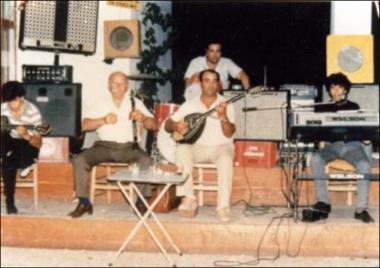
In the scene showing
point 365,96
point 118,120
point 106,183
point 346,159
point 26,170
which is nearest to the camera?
point 346,159

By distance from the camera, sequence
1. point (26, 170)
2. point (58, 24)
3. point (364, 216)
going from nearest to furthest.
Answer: point (364, 216)
point (26, 170)
point (58, 24)

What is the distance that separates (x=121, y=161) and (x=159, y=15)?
2.57m

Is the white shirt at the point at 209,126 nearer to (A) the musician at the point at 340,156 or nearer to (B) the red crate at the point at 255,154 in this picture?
(B) the red crate at the point at 255,154

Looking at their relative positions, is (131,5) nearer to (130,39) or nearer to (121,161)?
(130,39)

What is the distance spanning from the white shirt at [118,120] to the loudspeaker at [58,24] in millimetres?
1207

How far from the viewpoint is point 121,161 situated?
18.5ft

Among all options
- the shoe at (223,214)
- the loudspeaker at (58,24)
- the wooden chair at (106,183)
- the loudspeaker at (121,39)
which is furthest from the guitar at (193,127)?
the loudspeaker at (58,24)

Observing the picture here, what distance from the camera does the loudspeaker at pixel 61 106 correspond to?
5.99 metres

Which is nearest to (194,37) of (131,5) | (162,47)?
(162,47)

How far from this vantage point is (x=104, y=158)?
5.62 metres

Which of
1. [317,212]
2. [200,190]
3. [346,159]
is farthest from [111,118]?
[346,159]

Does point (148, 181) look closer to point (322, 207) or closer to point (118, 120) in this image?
point (118, 120)

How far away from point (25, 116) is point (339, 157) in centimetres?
252

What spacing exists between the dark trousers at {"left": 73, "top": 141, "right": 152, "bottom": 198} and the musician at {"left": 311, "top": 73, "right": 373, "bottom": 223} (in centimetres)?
132
